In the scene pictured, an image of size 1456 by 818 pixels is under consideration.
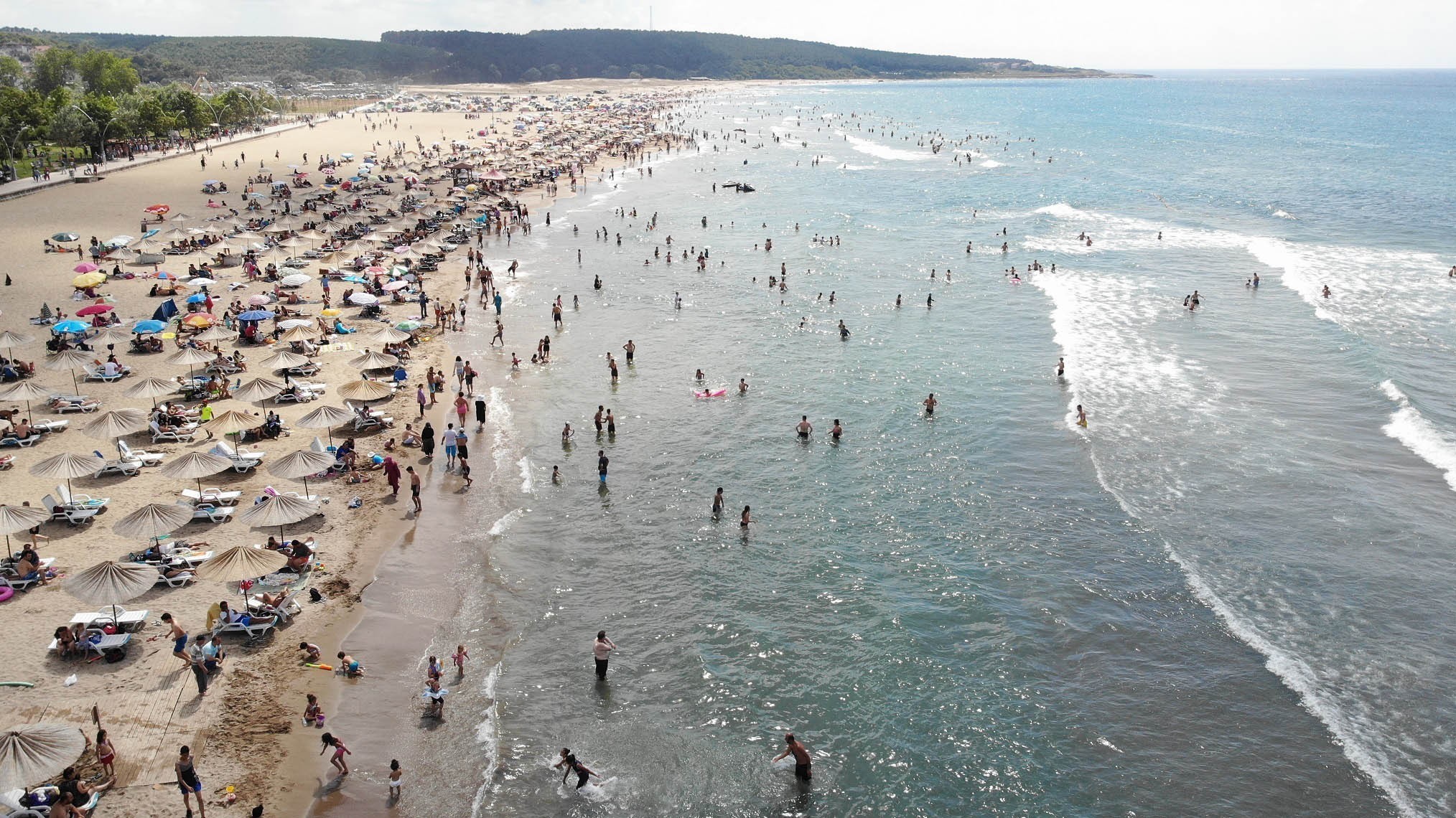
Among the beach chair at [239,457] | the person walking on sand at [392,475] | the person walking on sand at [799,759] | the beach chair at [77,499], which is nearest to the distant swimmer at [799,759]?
the person walking on sand at [799,759]

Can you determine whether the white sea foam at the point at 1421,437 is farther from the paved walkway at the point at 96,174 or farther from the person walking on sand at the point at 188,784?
the paved walkway at the point at 96,174

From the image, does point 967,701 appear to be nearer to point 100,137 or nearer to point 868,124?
point 100,137

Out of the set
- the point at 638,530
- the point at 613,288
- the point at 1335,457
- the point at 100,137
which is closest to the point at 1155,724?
the point at 638,530

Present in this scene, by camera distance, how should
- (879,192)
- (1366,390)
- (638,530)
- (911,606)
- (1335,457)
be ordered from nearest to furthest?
(911,606) < (638,530) < (1335,457) < (1366,390) < (879,192)

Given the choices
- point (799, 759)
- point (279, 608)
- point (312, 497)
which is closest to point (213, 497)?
point (312, 497)

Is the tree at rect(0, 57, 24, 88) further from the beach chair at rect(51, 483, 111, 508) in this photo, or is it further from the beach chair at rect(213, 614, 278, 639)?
the beach chair at rect(213, 614, 278, 639)

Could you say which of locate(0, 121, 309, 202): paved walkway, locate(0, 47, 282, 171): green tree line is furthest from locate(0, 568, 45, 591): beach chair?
locate(0, 47, 282, 171): green tree line

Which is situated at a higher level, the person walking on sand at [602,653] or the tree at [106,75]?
the tree at [106,75]
